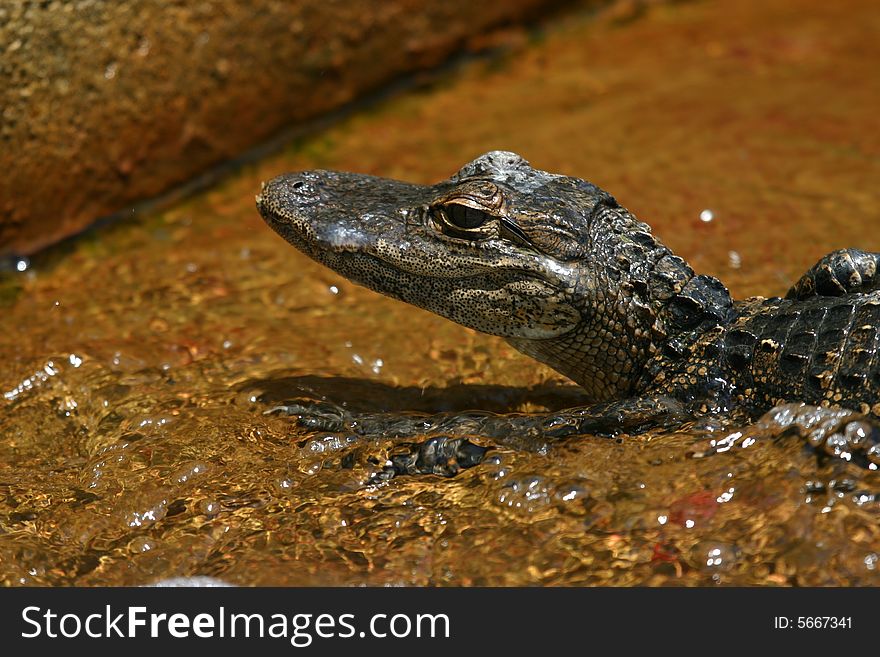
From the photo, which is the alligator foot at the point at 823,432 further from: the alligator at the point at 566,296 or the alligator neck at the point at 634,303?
the alligator neck at the point at 634,303

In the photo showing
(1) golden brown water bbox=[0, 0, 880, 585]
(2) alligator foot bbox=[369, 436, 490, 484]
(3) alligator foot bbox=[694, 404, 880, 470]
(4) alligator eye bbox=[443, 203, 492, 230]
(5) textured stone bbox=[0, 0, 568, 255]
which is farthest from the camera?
(5) textured stone bbox=[0, 0, 568, 255]

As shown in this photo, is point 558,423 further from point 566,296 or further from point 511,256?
point 511,256

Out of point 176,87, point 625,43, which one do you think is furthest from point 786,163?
point 176,87

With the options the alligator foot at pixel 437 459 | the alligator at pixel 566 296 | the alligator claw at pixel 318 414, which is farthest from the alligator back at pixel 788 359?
the alligator claw at pixel 318 414

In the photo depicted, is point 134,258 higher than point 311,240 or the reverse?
higher

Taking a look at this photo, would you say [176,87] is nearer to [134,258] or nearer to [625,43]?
[134,258]
